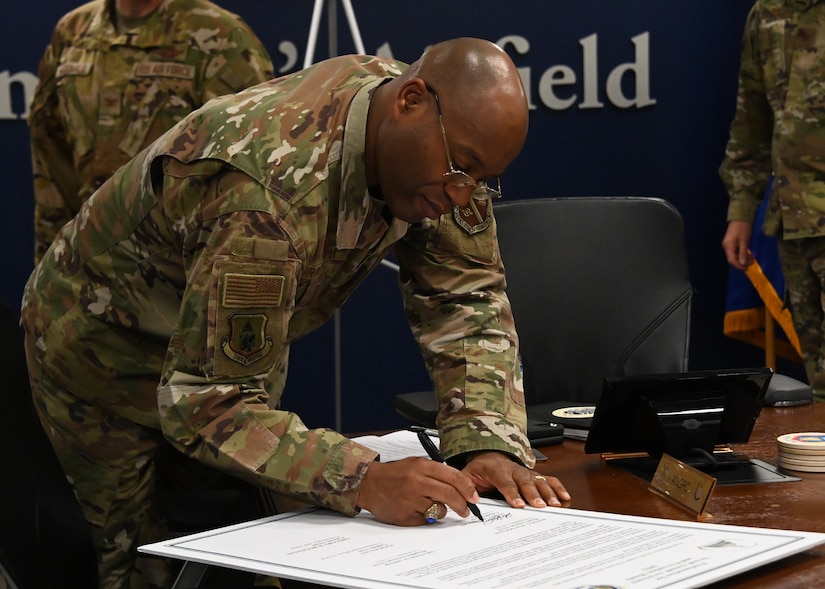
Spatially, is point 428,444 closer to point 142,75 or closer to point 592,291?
point 592,291

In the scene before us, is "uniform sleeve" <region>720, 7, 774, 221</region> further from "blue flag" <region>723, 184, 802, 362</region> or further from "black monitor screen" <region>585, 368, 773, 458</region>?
"black monitor screen" <region>585, 368, 773, 458</region>

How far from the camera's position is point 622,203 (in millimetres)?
2475

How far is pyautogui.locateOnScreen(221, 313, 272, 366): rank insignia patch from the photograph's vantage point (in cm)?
127

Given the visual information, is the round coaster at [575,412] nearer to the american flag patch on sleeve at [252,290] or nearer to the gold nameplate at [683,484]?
the gold nameplate at [683,484]

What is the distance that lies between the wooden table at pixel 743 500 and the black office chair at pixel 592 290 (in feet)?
2.25

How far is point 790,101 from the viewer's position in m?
2.95

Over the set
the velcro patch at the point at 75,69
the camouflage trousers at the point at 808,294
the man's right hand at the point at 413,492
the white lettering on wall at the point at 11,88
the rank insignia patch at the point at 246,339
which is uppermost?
the velcro patch at the point at 75,69

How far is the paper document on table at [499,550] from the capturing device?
3.36ft

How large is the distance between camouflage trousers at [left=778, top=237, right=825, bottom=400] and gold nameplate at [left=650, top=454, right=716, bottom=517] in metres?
1.67

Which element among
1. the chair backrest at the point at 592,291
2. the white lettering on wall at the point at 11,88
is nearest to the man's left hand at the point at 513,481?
the chair backrest at the point at 592,291

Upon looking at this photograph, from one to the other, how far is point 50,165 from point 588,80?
1.73 metres

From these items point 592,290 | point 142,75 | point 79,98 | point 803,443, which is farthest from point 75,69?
point 803,443

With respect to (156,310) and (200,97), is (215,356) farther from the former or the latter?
(200,97)

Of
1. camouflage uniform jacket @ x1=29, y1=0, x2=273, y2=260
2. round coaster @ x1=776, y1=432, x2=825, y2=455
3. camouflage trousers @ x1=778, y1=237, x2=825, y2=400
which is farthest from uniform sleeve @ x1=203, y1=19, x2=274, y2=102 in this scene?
round coaster @ x1=776, y1=432, x2=825, y2=455
